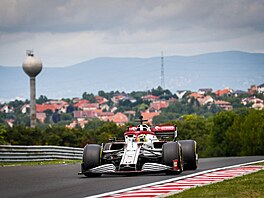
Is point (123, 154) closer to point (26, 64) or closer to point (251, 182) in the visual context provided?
point (251, 182)

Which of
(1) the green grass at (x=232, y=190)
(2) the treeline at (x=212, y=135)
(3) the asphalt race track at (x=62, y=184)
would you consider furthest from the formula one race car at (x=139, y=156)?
(2) the treeline at (x=212, y=135)

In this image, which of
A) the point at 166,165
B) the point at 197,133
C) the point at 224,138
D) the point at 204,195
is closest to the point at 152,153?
the point at 166,165

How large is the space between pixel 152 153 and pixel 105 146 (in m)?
1.70

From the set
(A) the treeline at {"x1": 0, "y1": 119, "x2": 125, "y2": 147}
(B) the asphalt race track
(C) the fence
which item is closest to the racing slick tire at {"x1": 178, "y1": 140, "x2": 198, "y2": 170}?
(B) the asphalt race track

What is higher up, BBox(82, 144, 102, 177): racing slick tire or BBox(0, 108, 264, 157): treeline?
BBox(82, 144, 102, 177): racing slick tire

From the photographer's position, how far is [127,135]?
22.4m

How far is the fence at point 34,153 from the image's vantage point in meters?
35.3

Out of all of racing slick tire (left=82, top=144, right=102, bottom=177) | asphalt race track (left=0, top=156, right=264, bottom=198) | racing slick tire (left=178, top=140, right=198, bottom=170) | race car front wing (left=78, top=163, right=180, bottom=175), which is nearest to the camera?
asphalt race track (left=0, top=156, right=264, bottom=198)

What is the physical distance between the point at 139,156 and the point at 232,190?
240 inches

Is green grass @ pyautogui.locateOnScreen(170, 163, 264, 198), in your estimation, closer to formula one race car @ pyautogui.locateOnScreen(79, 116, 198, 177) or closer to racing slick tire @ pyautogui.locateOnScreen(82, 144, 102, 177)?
formula one race car @ pyautogui.locateOnScreen(79, 116, 198, 177)

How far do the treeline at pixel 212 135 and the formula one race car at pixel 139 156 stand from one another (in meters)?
54.3

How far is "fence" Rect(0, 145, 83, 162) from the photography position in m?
35.3

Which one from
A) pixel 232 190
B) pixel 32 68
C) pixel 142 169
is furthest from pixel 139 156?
pixel 32 68

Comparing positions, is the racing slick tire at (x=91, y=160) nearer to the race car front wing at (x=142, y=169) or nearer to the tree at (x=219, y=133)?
the race car front wing at (x=142, y=169)
